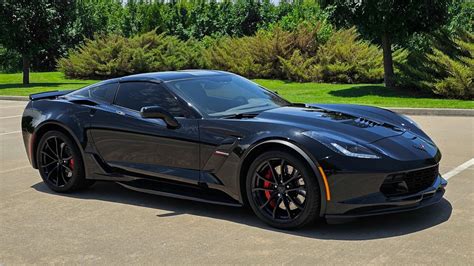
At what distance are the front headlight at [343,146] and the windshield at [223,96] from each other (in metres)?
1.02

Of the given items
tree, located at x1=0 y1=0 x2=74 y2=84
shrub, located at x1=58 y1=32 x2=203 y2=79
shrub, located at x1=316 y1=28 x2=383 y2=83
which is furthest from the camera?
shrub, located at x1=58 y1=32 x2=203 y2=79

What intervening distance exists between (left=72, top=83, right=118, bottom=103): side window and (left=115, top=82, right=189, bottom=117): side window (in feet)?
0.31

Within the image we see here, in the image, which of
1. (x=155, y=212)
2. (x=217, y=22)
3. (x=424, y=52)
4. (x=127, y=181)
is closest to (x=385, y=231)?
(x=155, y=212)

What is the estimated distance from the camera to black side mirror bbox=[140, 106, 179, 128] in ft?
18.6

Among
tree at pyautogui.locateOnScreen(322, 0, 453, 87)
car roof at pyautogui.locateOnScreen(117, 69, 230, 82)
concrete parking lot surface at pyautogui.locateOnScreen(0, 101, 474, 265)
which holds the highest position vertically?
tree at pyautogui.locateOnScreen(322, 0, 453, 87)

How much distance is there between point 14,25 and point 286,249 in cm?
2472

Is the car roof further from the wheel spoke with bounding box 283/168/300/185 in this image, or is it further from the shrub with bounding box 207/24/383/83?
the shrub with bounding box 207/24/383/83

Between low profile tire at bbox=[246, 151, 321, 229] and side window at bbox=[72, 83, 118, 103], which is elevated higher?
side window at bbox=[72, 83, 118, 103]

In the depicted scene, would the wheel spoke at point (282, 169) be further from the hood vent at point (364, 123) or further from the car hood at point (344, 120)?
the hood vent at point (364, 123)

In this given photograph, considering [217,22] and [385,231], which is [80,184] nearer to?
[385,231]

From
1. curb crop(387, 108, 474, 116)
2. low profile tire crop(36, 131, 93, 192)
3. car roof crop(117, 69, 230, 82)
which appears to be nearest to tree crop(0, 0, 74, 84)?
curb crop(387, 108, 474, 116)

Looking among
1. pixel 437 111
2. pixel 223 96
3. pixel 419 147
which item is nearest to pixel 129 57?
pixel 437 111

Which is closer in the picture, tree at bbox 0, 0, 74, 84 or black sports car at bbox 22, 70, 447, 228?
black sports car at bbox 22, 70, 447, 228

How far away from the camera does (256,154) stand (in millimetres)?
5219
